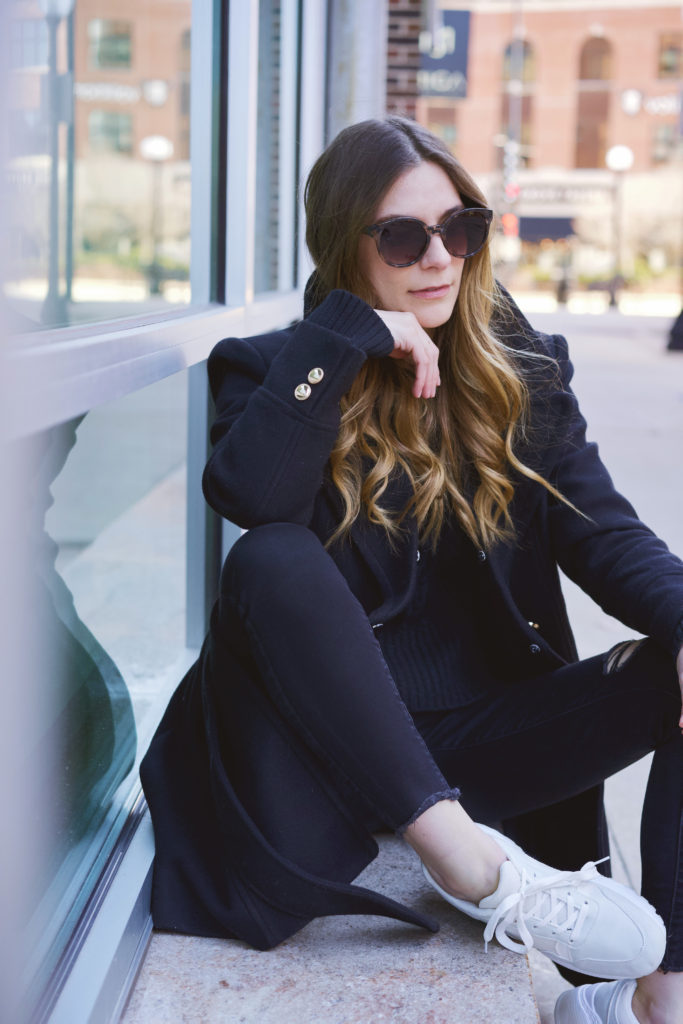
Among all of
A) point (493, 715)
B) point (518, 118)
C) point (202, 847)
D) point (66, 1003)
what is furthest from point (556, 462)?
point (518, 118)

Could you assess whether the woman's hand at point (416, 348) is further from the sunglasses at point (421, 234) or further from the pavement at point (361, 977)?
the pavement at point (361, 977)

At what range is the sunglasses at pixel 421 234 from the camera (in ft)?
6.88

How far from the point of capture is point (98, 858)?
201cm

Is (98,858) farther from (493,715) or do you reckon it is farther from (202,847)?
(493,715)

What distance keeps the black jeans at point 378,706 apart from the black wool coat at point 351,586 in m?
0.08

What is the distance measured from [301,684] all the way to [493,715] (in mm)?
526

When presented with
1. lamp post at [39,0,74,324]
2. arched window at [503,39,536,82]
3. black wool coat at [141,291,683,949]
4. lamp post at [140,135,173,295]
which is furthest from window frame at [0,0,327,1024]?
arched window at [503,39,536,82]

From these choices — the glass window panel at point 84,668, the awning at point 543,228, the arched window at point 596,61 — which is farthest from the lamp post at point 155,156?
the arched window at point 596,61

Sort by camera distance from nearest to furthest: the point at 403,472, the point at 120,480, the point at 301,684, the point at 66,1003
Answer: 1. the point at 66,1003
2. the point at 301,684
3. the point at 403,472
4. the point at 120,480

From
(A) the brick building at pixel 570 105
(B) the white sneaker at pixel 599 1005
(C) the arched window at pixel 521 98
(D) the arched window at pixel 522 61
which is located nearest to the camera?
(B) the white sneaker at pixel 599 1005

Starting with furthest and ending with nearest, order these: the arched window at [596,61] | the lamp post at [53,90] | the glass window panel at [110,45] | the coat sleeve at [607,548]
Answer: the arched window at [596,61], the glass window panel at [110,45], the lamp post at [53,90], the coat sleeve at [607,548]

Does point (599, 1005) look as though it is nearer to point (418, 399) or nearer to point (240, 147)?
point (418, 399)

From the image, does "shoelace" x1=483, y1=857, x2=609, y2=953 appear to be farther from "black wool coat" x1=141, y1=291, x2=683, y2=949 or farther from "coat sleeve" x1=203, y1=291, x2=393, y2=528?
"coat sleeve" x1=203, y1=291, x2=393, y2=528

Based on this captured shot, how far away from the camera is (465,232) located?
7.05 feet
